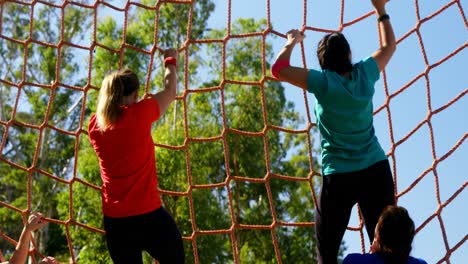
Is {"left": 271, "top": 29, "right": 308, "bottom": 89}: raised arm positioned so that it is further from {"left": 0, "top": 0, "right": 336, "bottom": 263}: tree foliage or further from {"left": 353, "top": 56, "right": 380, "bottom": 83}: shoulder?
{"left": 0, "top": 0, "right": 336, "bottom": 263}: tree foliage

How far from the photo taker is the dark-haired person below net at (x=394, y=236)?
6.91ft

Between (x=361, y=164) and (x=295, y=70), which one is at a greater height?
(x=295, y=70)

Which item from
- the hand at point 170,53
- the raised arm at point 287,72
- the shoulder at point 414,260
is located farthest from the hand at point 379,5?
the shoulder at point 414,260

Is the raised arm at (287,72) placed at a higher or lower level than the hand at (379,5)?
lower

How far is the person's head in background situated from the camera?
2.11m

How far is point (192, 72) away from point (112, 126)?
8.75 metres

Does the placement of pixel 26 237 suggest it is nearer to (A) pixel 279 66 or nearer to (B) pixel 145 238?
(B) pixel 145 238

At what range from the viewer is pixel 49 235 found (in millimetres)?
12031

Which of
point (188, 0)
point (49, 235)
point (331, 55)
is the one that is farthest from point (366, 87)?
point (49, 235)

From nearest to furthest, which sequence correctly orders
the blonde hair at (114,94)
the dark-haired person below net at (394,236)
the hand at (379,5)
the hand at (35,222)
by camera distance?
the dark-haired person below net at (394,236)
the blonde hair at (114,94)
the hand at (35,222)
the hand at (379,5)

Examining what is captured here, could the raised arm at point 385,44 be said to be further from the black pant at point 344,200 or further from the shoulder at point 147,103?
A: the shoulder at point 147,103

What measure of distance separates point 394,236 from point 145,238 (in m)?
0.80

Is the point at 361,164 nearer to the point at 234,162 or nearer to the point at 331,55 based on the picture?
the point at 331,55

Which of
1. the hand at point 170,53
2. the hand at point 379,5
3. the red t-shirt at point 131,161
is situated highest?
the hand at point 379,5
